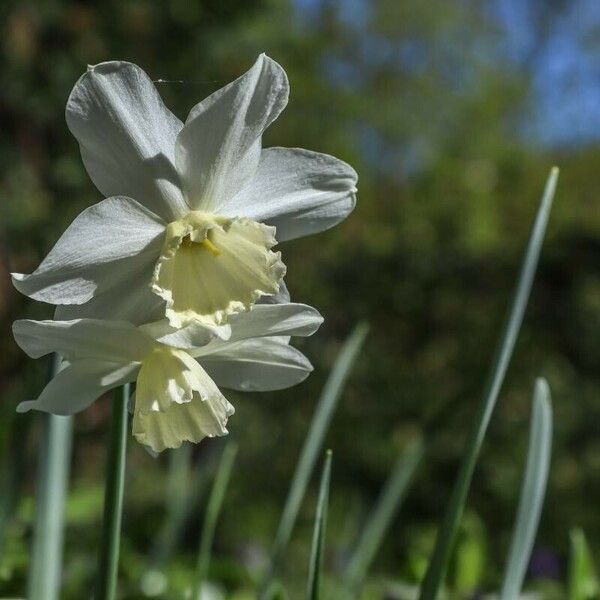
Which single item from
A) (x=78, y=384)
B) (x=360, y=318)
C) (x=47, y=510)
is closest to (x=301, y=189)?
(x=78, y=384)

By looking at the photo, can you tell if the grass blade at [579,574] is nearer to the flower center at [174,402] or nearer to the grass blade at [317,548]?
the grass blade at [317,548]

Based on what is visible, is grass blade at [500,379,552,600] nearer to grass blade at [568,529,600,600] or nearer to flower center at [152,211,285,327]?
grass blade at [568,529,600,600]

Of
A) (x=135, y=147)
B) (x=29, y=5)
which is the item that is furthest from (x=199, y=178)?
(x=29, y=5)

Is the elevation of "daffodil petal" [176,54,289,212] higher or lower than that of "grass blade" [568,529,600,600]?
higher

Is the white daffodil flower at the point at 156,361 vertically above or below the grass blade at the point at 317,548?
above

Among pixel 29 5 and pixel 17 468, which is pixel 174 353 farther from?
pixel 29 5

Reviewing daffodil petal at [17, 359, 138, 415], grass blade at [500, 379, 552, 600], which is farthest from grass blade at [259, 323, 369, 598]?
daffodil petal at [17, 359, 138, 415]

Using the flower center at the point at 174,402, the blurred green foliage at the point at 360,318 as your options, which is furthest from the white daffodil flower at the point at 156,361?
the blurred green foliage at the point at 360,318
